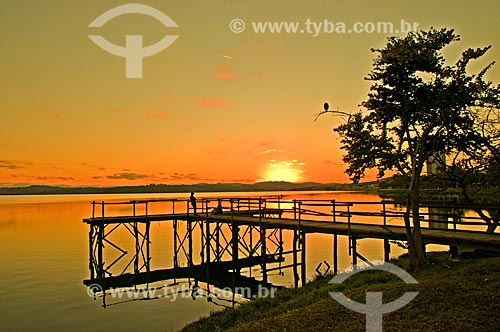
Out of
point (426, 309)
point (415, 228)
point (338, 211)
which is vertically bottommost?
point (426, 309)

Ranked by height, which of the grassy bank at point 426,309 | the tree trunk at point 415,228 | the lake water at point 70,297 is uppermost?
the tree trunk at point 415,228

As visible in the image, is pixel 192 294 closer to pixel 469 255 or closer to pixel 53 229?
pixel 469 255

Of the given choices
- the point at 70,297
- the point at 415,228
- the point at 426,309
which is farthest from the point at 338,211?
the point at 70,297

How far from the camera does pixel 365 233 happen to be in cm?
1902

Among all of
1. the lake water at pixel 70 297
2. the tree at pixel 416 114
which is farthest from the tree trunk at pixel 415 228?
the lake water at pixel 70 297

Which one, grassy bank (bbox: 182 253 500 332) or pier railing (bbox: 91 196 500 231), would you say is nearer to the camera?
grassy bank (bbox: 182 253 500 332)

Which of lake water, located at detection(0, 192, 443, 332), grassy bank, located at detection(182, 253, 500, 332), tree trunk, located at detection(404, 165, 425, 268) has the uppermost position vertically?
tree trunk, located at detection(404, 165, 425, 268)

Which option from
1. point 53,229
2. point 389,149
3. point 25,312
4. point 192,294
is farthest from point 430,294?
point 53,229

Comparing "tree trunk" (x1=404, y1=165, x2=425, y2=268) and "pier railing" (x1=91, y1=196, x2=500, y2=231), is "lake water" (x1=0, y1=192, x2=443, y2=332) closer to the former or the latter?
"pier railing" (x1=91, y1=196, x2=500, y2=231)

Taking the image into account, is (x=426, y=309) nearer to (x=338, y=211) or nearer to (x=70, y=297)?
(x=338, y=211)

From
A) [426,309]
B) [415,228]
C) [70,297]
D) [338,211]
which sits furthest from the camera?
[70,297]

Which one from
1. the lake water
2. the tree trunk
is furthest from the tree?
the lake water

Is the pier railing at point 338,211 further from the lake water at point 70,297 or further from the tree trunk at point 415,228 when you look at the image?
the lake water at point 70,297

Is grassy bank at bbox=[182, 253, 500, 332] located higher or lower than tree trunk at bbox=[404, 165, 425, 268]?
lower
